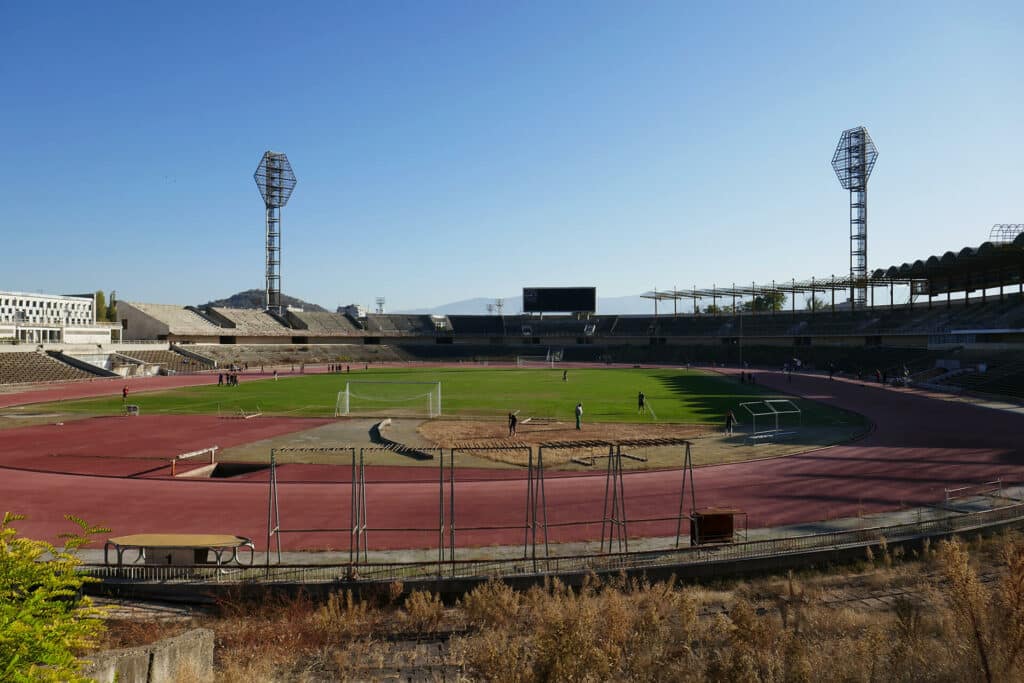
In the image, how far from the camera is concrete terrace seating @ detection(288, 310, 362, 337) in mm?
114375

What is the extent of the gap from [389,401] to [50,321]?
277 ft

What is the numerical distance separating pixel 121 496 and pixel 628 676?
1815 centimetres

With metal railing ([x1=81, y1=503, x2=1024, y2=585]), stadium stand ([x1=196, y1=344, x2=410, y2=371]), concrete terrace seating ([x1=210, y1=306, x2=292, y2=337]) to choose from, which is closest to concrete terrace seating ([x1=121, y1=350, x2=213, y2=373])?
stadium stand ([x1=196, y1=344, x2=410, y2=371])

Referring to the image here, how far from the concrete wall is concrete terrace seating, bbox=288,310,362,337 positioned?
353ft

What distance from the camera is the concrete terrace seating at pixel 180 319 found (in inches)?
3755

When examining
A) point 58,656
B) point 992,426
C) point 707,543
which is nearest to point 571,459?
point 707,543

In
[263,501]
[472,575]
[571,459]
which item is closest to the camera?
[472,575]

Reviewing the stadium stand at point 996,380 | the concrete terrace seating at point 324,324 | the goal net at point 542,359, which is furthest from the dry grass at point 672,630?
the concrete terrace seating at point 324,324

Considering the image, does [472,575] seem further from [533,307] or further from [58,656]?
[533,307]

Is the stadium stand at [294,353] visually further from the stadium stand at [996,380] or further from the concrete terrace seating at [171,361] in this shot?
the stadium stand at [996,380]

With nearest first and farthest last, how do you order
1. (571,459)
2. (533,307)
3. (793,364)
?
(571,459), (793,364), (533,307)

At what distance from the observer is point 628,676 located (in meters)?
9.04

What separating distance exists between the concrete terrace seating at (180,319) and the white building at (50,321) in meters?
8.45

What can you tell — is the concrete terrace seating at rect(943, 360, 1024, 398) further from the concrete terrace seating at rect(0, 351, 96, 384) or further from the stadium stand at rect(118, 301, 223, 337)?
the stadium stand at rect(118, 301, 223, 337)
